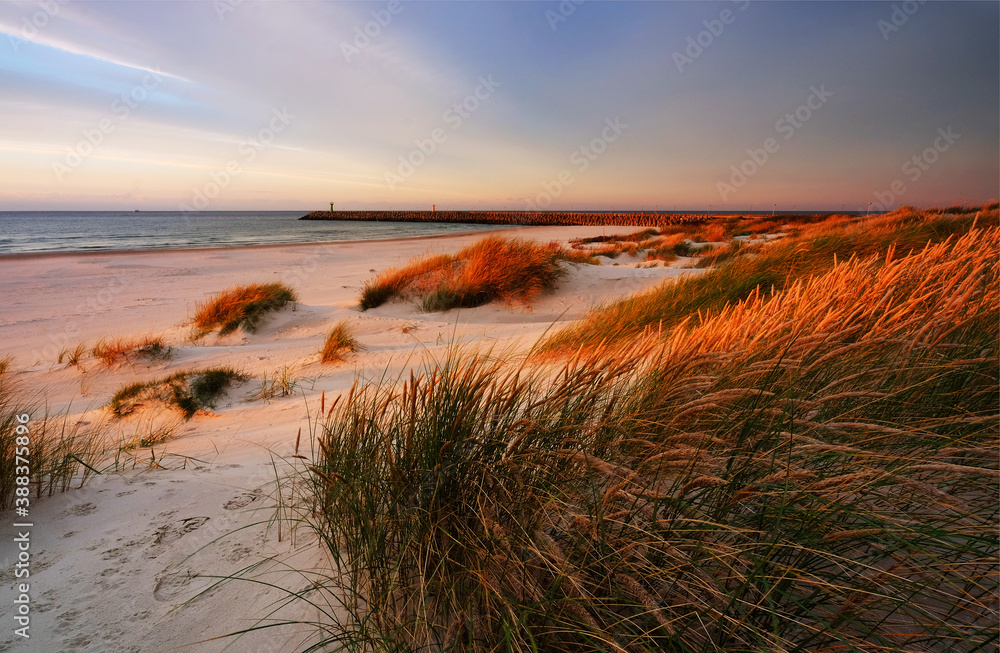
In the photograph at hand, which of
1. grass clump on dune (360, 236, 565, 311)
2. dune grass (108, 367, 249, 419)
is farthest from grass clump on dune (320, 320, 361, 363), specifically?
grass clump on dune (360, 236, 565, 311)

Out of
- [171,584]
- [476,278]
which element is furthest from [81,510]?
[476,278]

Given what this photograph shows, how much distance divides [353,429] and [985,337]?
3.18 m

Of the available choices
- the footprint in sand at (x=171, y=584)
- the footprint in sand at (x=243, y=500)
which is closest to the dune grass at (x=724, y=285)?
the footprint in sand at (x=243, y=500)

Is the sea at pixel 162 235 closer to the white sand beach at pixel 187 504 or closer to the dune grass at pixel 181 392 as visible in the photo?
the white sand beach at pixel 187 504

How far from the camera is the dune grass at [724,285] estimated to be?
14.8ft

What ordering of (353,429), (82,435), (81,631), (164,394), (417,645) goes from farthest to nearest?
(164,394) < (82,435) < (353,429) < (81,631) < (417,645)

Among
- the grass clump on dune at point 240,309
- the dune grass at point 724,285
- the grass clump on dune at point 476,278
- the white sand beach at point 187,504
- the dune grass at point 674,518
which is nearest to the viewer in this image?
the dune grass at point 674,518

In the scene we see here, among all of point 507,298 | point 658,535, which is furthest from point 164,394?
point 507,298

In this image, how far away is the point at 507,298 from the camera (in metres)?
8.47

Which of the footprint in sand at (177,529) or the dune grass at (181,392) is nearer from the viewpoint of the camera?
the footprint in sand at (177,529)

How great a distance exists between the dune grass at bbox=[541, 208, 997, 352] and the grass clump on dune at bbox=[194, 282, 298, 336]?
527cm

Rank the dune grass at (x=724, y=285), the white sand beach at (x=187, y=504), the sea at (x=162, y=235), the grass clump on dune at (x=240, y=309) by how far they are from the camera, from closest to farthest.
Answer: the white sand beach at (x=187, y=504) → the dune grass at (x=724, y=285) → the grass clump on dune at (x=240, y=309) → the sea at (x=162, y=235)

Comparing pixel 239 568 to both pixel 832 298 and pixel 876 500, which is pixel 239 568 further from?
pixel 832 298

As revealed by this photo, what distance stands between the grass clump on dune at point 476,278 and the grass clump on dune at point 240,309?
1633 millimetres
